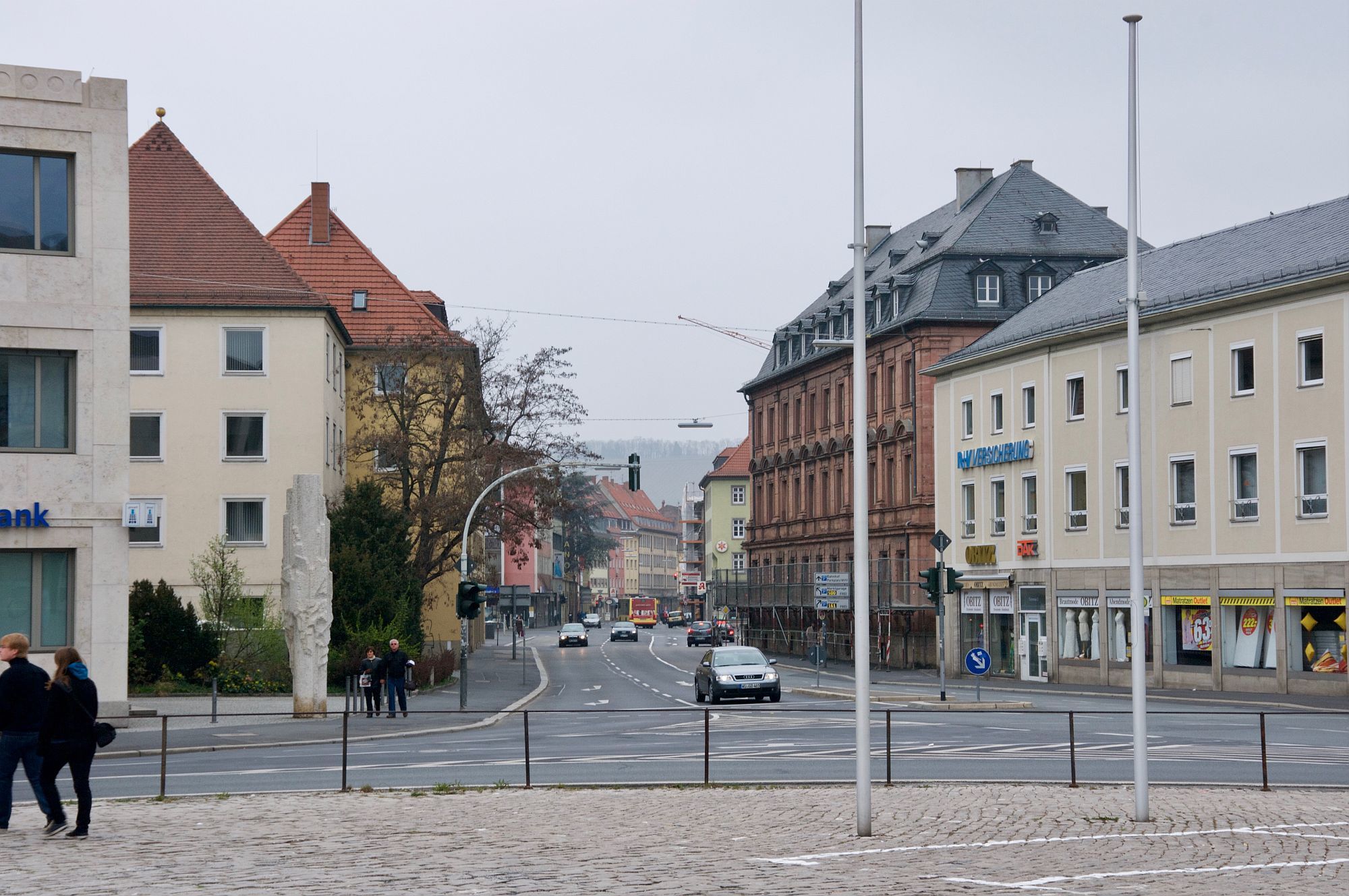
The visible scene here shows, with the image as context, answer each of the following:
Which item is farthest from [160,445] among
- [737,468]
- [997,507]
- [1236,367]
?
[737,468]

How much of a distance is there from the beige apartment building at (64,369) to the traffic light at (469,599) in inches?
356

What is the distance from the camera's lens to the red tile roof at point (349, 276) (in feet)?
233

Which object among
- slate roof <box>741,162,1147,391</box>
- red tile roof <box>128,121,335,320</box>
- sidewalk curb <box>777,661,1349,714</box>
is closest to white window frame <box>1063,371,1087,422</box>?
sidewalk curb <box>777,661,1349,714</box>

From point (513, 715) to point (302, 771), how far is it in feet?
50.7

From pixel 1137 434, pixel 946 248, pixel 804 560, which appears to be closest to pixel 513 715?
pixel 1137 434

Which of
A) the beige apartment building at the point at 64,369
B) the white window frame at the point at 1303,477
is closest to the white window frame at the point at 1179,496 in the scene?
the white window frame at the point at 1303,477

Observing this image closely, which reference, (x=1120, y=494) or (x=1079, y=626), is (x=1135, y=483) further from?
(x=1079, y=626)

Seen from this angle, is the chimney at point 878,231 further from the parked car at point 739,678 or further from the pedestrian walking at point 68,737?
the pedestrian walking at point 68,737

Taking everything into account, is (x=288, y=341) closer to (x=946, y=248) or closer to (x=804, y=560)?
(x=946, y=248)

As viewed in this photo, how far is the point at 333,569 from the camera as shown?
46.9 meters

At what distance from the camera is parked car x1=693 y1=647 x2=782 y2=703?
1630 inches

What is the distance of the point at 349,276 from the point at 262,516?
1820 cm

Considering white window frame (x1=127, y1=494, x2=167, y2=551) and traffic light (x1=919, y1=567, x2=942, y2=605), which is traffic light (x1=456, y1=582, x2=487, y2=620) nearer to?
traffic light (x1=919, y1=567, x2=942, y2=605)

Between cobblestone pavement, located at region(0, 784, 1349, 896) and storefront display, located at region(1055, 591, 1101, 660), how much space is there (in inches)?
1333
